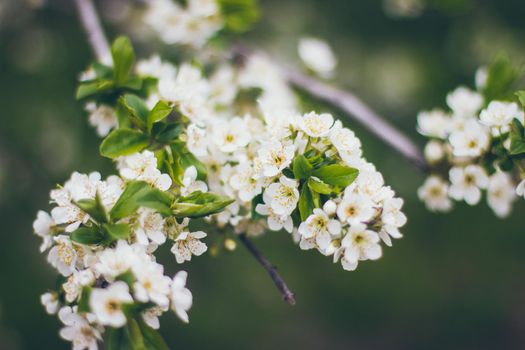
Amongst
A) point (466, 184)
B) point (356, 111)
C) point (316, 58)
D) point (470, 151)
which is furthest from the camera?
point (316, 58)

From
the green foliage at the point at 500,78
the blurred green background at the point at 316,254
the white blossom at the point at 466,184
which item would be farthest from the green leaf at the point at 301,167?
the blurred green background at the point at 316,254

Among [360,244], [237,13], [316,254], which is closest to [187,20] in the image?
[237,13]

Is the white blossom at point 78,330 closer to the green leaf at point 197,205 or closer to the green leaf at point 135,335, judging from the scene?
the green leaf at point 135,335

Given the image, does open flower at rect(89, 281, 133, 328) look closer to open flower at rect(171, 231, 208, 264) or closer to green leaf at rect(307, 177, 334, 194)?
open flower at rect(171, 231, 208, 264)

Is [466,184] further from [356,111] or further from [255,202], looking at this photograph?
[255,202]

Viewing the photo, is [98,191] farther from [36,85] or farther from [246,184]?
[36,85]

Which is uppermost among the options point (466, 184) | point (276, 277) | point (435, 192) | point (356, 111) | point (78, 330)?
point (78, 330)
